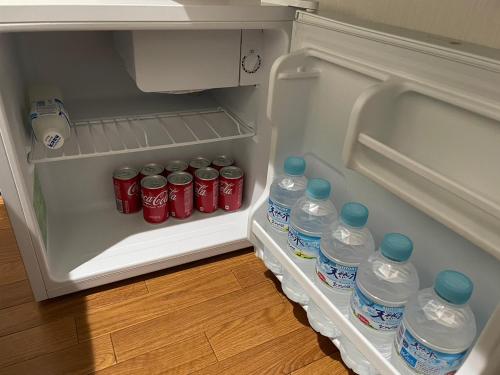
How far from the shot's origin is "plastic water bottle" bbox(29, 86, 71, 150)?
99 centimetres

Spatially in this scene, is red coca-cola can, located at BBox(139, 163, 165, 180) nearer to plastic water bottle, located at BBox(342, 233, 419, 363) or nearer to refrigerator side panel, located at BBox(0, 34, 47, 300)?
refrigerator side panel, located at BBox(0, 34, 47, 300)

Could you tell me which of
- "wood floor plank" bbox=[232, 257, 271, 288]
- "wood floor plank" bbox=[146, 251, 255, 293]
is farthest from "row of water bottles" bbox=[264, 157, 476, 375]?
"wood floor plank" bbox=[146, 251, 255, 293]

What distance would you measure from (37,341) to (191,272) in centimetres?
45

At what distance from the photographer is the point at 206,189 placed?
1.34 m

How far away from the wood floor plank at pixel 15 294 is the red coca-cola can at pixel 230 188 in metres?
0.66

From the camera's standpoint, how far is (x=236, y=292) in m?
1.19

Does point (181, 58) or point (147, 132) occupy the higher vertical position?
point (181, 58)

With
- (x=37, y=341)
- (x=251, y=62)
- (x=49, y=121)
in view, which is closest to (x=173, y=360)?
(x=37, y=341)

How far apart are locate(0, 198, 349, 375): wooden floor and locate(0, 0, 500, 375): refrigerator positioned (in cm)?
7

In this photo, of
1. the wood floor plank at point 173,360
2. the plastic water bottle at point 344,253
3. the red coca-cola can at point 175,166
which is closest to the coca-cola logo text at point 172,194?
the red coca-cola can at point 175,166

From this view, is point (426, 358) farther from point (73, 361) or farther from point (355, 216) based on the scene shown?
point (73, 361)

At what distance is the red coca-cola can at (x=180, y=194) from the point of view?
1298 millimetres

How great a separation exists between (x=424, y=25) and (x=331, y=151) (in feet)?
1.07

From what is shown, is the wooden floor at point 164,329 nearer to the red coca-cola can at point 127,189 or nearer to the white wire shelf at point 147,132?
the red coca-cola can at point 127,189
